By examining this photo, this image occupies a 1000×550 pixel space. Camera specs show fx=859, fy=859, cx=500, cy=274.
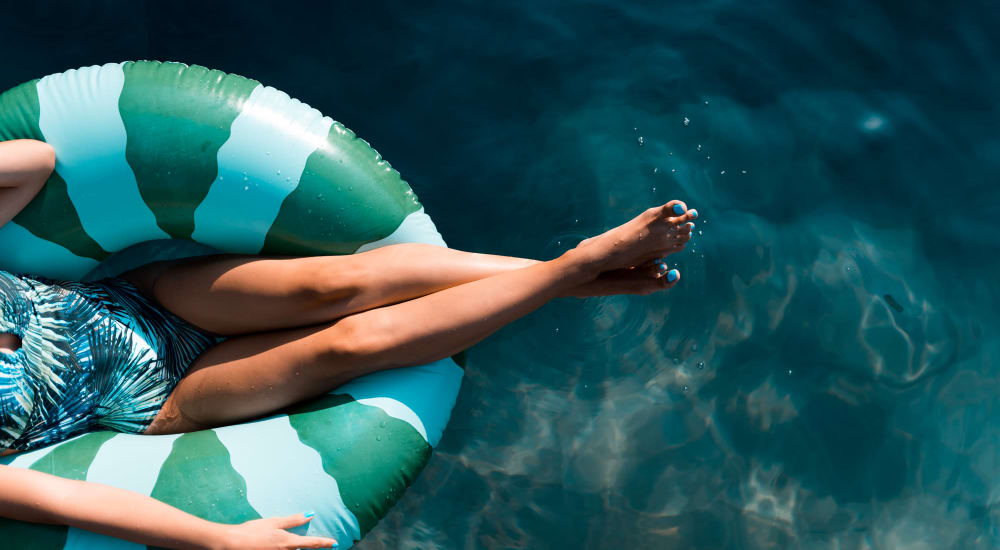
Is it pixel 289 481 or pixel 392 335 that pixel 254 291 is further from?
pixel 289 481

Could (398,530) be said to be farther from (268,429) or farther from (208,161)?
(208,161)

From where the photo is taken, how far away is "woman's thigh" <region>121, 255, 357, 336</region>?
2.23 metres

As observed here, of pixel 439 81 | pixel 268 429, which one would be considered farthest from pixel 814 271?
pixel 268 429

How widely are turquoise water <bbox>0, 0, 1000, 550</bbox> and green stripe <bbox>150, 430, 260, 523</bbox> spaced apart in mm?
855

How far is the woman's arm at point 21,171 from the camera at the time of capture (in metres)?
2.12

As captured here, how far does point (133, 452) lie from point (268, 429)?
1.09 ft

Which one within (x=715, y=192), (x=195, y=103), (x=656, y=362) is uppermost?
(x=195, y=103)

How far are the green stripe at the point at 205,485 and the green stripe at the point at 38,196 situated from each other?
66 cm

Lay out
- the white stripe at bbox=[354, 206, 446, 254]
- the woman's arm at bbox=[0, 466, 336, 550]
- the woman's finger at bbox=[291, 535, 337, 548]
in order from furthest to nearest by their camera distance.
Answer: the white stripe at bbox=[354, 206, 446, 254] → the woman's finger at bbox=[291, 535, 337, 548] → the woman's arm at bbox=[0, 466, 336, 550]

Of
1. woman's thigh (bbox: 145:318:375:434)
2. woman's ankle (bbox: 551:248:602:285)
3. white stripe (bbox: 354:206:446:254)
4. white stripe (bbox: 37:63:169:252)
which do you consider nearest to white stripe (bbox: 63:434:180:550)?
woman's thigh (bbox: 145:318:375:434)

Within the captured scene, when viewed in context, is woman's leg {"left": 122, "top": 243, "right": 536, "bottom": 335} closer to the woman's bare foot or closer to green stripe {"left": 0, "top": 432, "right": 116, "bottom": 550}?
the woman's bare foot

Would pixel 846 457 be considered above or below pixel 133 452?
below

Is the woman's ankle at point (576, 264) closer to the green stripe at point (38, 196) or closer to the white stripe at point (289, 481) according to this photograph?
the white stripe at point (289, 481)

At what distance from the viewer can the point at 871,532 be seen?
2.80m
